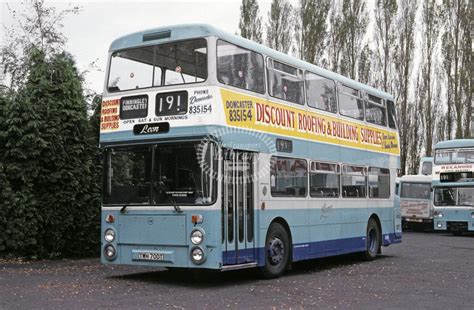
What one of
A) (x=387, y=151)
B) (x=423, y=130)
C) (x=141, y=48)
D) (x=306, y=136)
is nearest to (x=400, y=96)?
(x=423, y=130)

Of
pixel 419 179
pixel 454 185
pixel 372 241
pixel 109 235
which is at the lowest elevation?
pixel 372 241

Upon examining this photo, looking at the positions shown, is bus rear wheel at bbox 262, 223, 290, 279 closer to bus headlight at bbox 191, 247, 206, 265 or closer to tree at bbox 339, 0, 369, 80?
bus headlight at bbox 191, 247, 206, 265

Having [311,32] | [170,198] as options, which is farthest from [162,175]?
[311,32]

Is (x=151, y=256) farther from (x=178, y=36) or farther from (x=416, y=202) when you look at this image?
(x=416, y=202)

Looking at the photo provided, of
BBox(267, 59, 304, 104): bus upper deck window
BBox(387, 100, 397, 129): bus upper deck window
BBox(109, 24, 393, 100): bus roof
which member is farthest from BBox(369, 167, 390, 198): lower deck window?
BBox(109, 24, 393, 100): bus roof

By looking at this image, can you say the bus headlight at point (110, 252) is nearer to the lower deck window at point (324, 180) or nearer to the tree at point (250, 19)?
the lower deck window at point (324, 180)

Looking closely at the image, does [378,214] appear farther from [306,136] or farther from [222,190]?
[222,190]

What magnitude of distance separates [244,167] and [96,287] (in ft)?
10.9

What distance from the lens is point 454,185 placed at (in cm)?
3142

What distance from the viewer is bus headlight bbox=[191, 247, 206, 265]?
11.6 meters

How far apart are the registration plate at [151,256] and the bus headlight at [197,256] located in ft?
1.97

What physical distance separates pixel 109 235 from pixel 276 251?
3.17 metres

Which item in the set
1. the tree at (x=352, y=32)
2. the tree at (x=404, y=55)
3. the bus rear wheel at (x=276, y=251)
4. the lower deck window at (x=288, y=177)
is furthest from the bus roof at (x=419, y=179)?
the bus rear wheel at (x=276, y=251)

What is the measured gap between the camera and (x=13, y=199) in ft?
51.9
